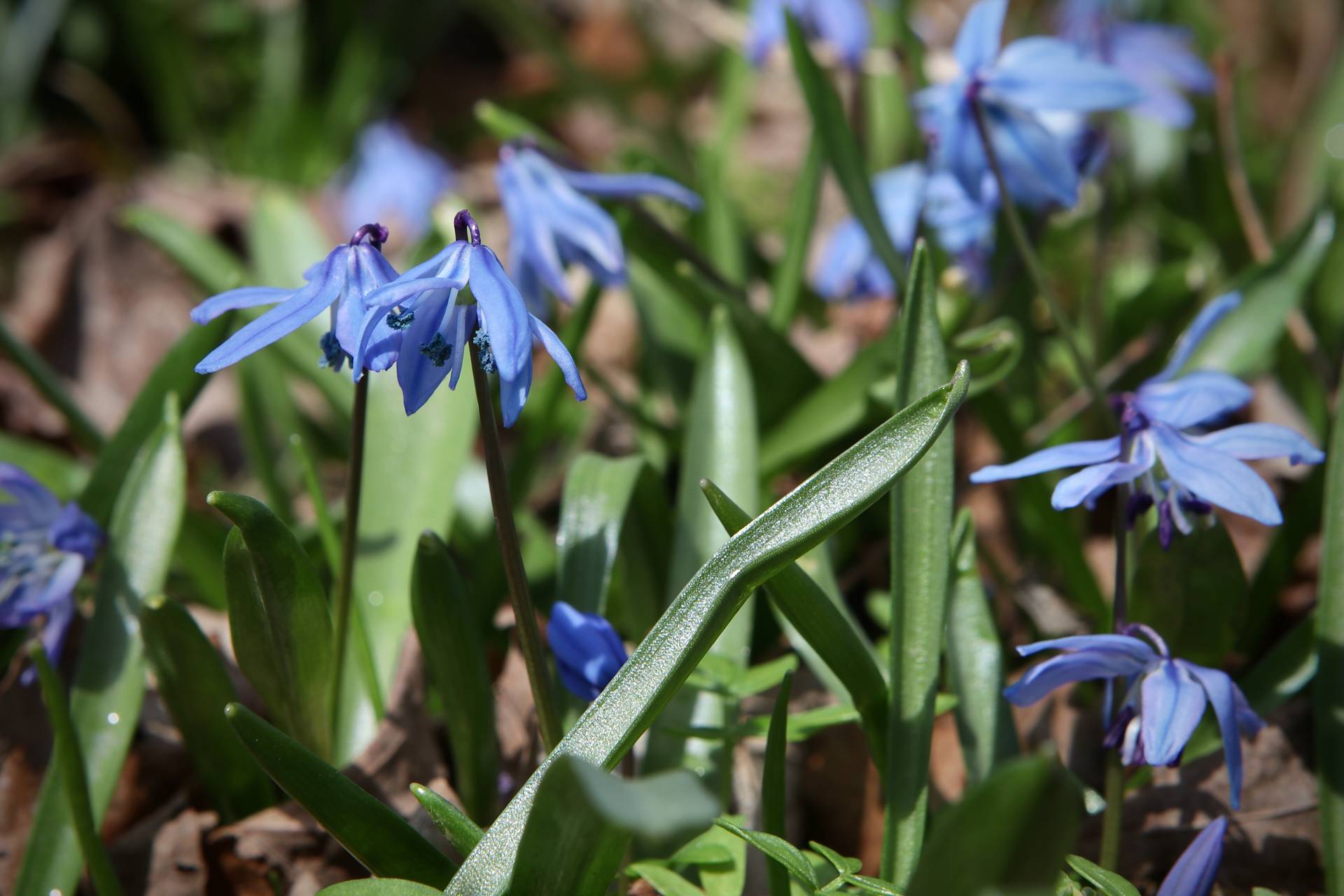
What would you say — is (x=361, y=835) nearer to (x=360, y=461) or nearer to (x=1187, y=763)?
(x=360, y=461)

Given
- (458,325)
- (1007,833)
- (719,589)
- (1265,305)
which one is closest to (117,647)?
(458,325)

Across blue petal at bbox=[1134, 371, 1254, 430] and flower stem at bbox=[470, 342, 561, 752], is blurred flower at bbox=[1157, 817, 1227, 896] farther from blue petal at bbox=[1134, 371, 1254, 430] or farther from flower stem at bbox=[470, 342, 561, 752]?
flower stem at bbox=[470, 342, 561, 752]

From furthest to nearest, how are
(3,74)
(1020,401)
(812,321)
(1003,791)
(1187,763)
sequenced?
1. (3,74)
2. (812,321)
3. (1020,401)
4. (1187,763)
5. (1003,791)

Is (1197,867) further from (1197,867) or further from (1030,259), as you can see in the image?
(1030,259)

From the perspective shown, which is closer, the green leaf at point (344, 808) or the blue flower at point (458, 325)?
the blue flower at point (458, 325)

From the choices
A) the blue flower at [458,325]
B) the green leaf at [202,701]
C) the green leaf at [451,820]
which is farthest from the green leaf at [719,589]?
the green leaf at [202,701]

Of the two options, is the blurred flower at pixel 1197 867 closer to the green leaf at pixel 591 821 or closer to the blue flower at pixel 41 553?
the green leaf at pixel 591 821

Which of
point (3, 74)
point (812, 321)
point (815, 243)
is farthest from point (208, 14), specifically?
point (812, 321)
